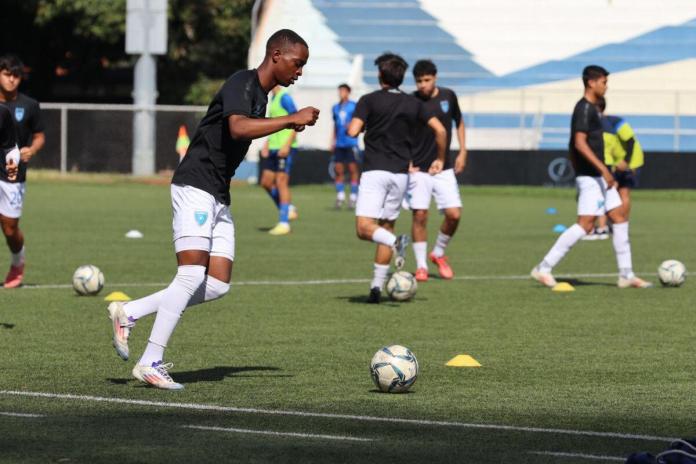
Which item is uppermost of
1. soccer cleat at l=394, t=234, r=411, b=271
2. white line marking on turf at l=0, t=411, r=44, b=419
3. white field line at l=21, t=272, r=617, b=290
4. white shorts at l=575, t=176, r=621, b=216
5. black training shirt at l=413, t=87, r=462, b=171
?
black training shirt at l=413, t=87, r=462, b=171

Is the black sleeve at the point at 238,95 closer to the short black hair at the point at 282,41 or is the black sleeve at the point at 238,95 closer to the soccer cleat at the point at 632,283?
the short black hair at the point at 282,41

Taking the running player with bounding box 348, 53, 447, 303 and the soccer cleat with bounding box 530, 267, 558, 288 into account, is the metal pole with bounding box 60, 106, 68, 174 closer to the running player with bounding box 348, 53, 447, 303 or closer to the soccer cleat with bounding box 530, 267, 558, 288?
the soccer cleat with bounding box 530, 267, 558, 288

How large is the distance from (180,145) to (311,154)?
4488 millimetres

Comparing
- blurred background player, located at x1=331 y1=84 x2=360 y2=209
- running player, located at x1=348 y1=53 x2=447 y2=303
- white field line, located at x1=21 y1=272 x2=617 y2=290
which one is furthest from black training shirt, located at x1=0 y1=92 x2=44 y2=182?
blurred background player, located at x1=331 y1=84 x2=360 y2=209

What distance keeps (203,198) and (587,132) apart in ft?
22.0

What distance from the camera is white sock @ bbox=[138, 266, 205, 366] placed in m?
8.52

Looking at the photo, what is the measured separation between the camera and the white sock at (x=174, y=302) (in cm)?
852

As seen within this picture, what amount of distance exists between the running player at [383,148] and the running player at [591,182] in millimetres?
1685

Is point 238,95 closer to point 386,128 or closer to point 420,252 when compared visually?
point 386,128

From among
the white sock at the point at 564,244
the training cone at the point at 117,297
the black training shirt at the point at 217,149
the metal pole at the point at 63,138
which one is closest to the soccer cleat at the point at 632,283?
the white sock at the point at 564,244

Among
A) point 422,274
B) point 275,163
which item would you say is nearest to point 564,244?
point 422,274

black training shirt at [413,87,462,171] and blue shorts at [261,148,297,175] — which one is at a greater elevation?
black training shirt at [413,87,462,171]

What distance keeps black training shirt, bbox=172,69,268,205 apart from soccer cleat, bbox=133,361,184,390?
1.05 m

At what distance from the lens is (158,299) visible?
28.5 feet
